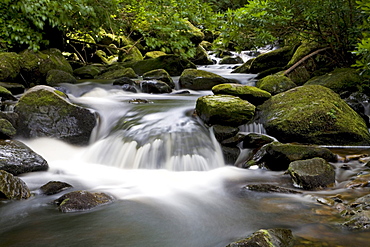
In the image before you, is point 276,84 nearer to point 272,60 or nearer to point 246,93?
point 246,93

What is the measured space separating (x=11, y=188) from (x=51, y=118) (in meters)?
2.83

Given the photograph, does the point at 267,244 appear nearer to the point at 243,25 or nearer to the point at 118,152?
the point at 118,152

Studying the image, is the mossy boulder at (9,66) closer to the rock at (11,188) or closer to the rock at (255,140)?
the rock at (11,188)

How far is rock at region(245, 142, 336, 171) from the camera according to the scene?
456cm

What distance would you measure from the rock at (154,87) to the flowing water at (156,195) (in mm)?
2118

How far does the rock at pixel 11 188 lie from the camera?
10.8 feet

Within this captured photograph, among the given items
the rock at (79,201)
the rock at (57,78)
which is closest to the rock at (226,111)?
the rock at (79,201)

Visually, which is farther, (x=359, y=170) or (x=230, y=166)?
(x=230, y=166)

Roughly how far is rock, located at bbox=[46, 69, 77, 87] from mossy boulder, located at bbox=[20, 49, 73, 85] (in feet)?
1.01

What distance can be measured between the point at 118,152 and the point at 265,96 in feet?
11.7

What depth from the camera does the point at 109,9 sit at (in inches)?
307

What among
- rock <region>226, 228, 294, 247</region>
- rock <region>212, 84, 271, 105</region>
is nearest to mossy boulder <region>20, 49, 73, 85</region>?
rock <region>212, 84, 271, 105</region>

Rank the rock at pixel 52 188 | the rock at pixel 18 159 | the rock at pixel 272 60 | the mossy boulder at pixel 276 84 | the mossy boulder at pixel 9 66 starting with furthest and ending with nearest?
the rock at pixel 272 60 < the mossy boulder at pixel 9 66 < the mossy boulder at pixel 276 84 < the rock at pixel 18 159 < the rock at pixel 52 188

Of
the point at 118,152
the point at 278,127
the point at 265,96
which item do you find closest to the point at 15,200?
the point at 118,152
